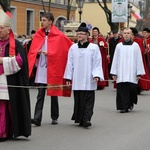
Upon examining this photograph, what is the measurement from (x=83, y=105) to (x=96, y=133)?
0.84 meters

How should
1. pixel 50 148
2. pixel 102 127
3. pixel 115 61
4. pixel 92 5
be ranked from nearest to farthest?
pixel 50 148, pixel 102 127, pixel 115 61, pixel 92 5

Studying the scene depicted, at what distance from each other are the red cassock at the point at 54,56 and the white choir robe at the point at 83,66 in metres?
0.12

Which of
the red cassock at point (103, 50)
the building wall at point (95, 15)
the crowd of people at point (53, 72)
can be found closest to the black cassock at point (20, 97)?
the crowd of people at point (53, 72)

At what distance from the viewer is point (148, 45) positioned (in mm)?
18141

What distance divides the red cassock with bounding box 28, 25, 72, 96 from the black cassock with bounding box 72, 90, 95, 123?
34 cm

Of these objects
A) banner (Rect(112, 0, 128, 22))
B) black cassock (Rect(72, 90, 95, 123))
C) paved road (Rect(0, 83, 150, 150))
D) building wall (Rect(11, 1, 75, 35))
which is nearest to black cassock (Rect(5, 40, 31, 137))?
paved road (Rect(0, 83, 150, 150))

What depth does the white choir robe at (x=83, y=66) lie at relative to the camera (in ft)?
35.8

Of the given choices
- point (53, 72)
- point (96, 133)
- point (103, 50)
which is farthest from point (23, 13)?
point (96, 133)

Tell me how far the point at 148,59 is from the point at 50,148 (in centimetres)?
1012

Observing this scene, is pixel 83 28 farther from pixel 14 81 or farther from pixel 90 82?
pixel 14 81

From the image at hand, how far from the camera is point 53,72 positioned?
11.0 metres

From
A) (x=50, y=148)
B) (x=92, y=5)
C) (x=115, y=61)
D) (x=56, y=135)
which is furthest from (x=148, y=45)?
(x=92, y=5)

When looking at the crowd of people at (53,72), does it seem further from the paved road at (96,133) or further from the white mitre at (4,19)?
the paved road at (96,133)

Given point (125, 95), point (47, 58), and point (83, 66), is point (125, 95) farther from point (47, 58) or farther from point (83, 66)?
point (47, 58)
